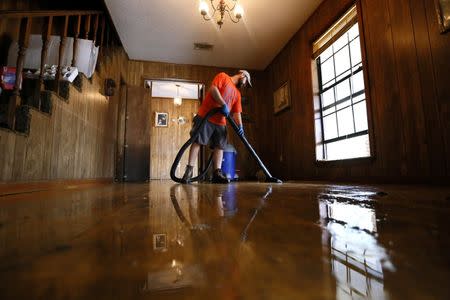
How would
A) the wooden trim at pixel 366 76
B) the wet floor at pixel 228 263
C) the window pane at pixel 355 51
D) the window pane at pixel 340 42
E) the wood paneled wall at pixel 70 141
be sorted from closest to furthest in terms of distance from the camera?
the wet floor at pixel 228 263
the wood paneled wall at pixel 70 141
the wooden trim at pixel 366 76
the window pane at pixel 355 51
the window pane at pixel 340 42

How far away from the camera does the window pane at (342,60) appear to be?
2.92 meters

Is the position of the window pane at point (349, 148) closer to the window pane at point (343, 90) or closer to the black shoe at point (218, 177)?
the window pane at point (343, 90)

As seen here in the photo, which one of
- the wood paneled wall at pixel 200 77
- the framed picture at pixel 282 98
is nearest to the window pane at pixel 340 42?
the framed picture at pixel 282 98

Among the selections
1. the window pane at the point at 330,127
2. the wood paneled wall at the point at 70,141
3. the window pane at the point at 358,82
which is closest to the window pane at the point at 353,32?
the window pane at the point at 358,82

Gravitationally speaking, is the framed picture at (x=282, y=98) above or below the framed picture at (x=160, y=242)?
above

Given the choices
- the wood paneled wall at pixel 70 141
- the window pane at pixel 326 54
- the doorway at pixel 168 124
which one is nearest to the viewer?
the wood paneled wall at pixel 70 141

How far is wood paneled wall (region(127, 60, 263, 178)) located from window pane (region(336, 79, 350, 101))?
84.0 inches

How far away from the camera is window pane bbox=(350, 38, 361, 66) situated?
270 cm

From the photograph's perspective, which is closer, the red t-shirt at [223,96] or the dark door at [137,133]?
the red t-shirt at [223,96]

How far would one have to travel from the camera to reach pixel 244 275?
15cm

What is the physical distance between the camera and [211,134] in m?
2.82

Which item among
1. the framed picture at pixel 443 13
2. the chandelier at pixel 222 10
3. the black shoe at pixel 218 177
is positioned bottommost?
the black shoe at pixel 218 177

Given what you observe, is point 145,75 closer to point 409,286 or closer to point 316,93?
point 316,93

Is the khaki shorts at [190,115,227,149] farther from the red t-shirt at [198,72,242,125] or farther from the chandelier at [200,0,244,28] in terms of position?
the chandelier at [200,0,244,28]
